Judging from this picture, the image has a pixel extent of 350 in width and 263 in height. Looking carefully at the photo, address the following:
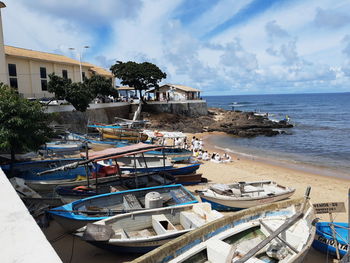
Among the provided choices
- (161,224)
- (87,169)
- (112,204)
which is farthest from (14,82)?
(161,224)

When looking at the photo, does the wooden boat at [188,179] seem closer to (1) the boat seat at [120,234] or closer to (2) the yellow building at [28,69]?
(1) the boat seat at [120,234]

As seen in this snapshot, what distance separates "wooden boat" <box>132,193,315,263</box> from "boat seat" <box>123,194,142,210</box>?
358cm

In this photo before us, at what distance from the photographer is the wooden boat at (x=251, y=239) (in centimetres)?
567

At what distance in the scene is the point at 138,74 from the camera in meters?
39.8

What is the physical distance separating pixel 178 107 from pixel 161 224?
38.7 meters

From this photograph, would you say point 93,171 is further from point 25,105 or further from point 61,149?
point 61,149

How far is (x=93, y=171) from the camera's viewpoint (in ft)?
43.2

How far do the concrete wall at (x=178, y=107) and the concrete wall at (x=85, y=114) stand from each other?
5.31m

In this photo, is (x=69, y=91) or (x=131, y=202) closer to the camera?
(x=131, y=202)

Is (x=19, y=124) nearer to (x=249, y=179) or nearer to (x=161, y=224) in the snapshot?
(x=161, y=224)

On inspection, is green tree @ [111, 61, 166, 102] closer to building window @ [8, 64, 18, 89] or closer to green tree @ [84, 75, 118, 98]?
green tree @ [84, 75, 118, 98]

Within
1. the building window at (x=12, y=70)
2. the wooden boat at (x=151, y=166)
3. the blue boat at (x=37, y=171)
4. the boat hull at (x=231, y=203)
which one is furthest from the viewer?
the building window at (x=12, y=70)

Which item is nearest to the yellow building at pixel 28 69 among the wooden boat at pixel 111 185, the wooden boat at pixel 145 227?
the wooden boat at pixel 111 185

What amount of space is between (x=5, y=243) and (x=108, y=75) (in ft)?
157
